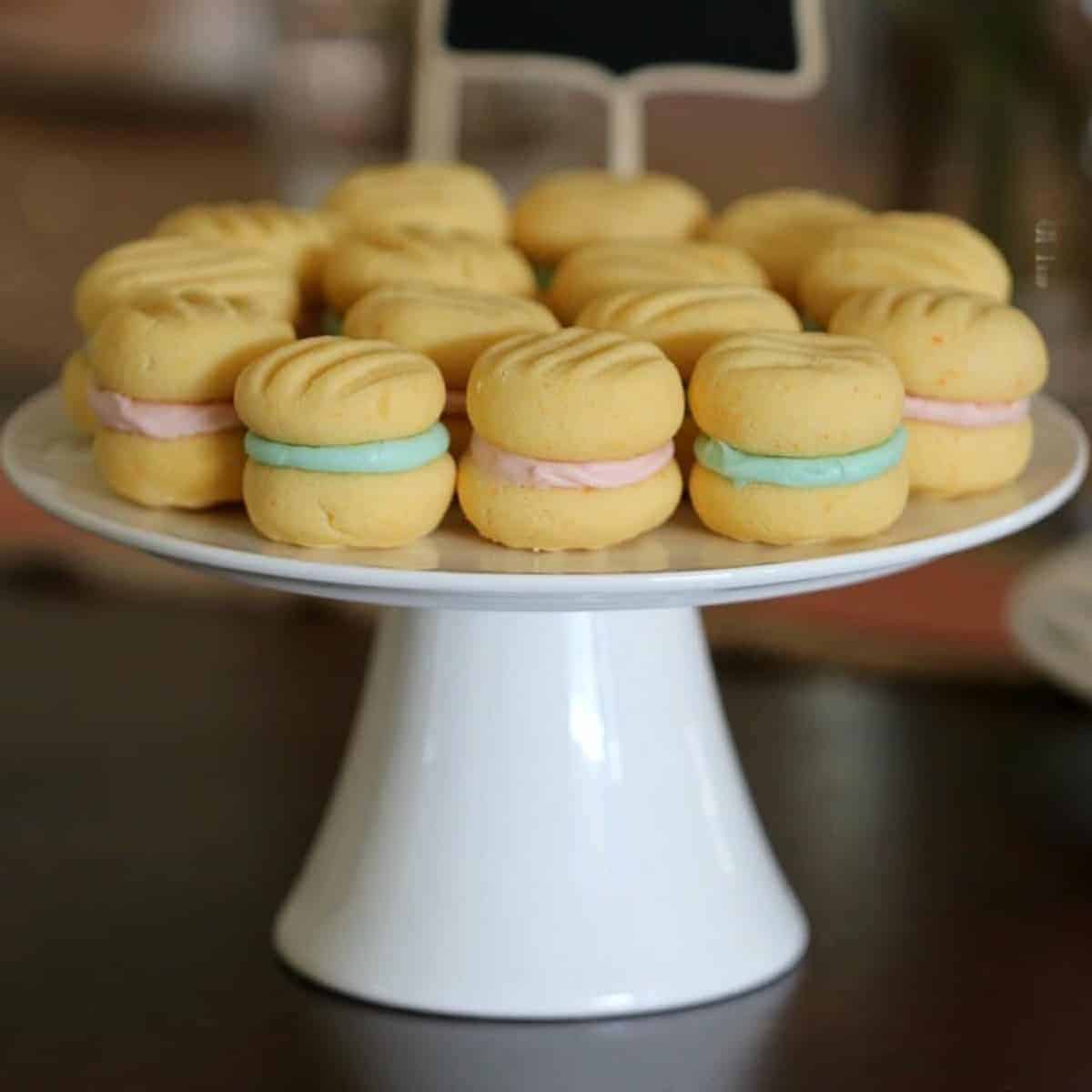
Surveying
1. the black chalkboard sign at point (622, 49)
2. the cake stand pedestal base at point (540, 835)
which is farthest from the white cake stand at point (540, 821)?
the black chalkboard sign at point (622, 49)

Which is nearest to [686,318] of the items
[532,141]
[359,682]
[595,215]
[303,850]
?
[595,215]

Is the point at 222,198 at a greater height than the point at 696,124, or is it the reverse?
the point at 696,124

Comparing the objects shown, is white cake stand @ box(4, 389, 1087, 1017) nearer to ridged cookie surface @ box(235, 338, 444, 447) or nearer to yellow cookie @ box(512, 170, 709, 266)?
ridged cookie surface @ box(235, 338, 444, 447)

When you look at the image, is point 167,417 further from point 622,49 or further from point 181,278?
point 622,49

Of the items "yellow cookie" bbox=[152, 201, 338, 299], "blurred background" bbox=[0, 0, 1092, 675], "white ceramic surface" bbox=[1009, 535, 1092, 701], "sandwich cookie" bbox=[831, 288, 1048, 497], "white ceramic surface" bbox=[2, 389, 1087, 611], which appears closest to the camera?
"white ceramic surface" bbox=[2, 389, 1087, 611]

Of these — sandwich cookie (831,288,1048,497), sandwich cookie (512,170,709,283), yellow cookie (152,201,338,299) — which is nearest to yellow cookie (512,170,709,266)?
sandwich cookie (512,170,709,283)

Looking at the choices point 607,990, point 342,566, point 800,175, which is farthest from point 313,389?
point 800,175

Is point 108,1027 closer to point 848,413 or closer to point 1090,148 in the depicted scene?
point 848,413
